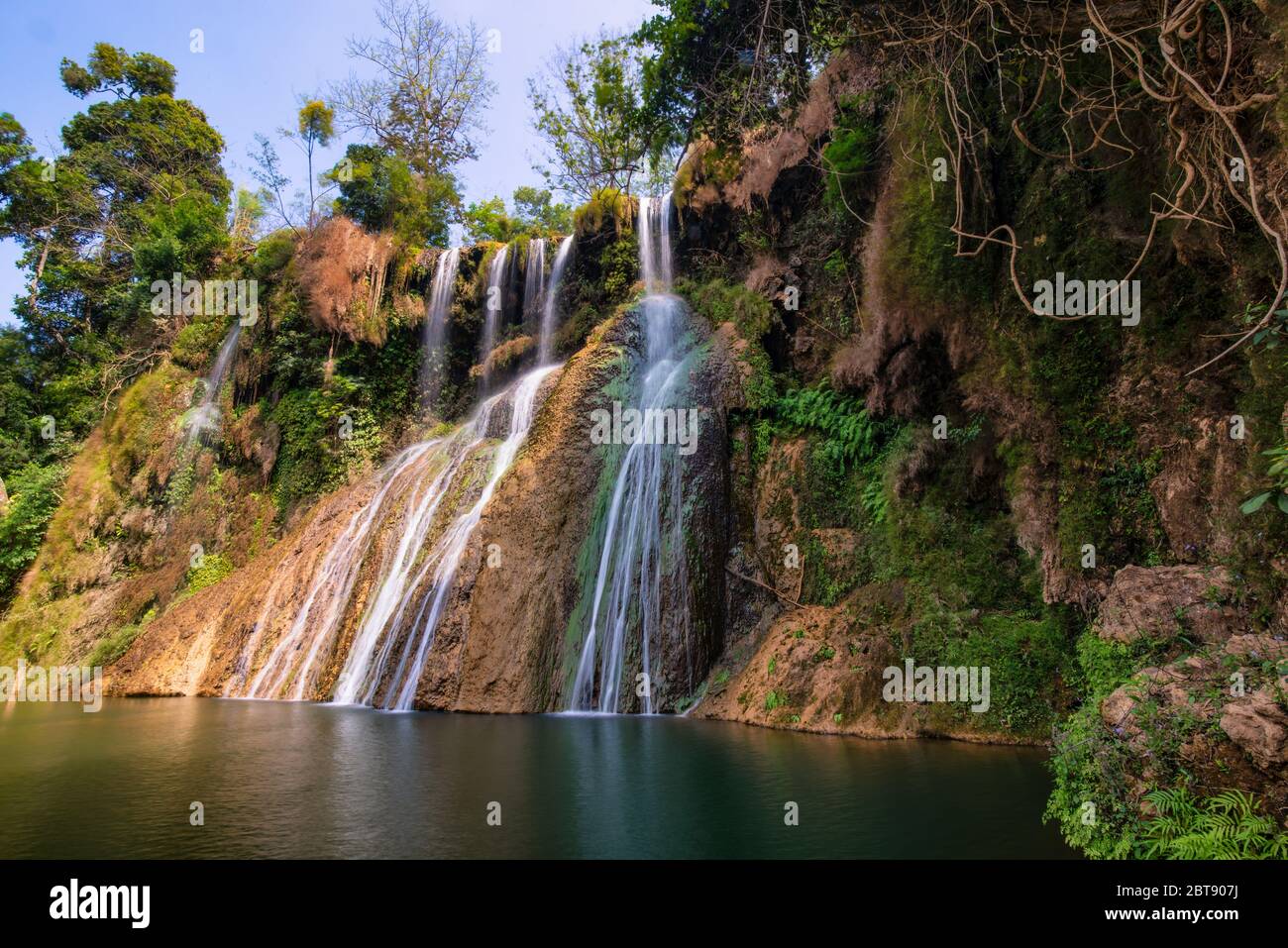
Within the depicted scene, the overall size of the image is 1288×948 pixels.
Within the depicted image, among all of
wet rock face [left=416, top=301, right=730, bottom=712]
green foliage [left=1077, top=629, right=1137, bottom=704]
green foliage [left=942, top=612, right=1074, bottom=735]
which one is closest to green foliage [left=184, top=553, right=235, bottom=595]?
wet rock face [left=416, top=301, right=730, bottom=712]

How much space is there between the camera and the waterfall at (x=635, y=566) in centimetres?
1052

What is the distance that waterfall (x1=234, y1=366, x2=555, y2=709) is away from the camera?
1148 cm

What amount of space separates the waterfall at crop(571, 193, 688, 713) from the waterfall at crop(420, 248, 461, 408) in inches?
343

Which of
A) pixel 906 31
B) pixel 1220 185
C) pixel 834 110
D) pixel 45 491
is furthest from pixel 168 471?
pixel 1220 185

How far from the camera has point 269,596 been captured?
14539mm

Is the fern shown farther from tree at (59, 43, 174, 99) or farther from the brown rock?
tree at (59, 43, 174, 99)

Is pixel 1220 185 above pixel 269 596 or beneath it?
above

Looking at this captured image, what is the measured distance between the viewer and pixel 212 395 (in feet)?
67.9

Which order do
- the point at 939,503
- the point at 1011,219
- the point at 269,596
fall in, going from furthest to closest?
1. the point at 269,596
2. the point at 939,503
3. the point at 1011,219

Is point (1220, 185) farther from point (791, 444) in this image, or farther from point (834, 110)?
point (834, 110)

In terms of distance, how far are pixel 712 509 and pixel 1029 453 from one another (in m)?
4.73

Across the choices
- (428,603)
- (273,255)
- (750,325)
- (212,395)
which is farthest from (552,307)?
(212,395)

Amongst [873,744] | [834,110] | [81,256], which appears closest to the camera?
[873,744]

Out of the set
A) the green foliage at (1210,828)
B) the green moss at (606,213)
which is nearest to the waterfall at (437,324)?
the green moss at (606,213)
